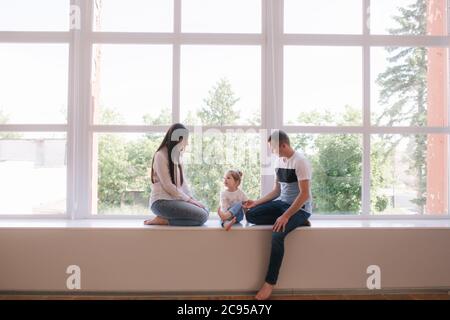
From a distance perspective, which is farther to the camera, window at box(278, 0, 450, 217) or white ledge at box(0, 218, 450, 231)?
window at box(278, 0, 450, 217)

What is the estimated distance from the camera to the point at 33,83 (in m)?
3.26

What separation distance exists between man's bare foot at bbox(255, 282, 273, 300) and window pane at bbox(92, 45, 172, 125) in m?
1.70

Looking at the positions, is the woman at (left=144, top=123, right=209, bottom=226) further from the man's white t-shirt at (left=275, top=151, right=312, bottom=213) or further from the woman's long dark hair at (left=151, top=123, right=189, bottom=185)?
the man's white t-shirt at (left=275, top=151, right=312, bottom=213)

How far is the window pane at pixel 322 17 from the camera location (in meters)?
3.27

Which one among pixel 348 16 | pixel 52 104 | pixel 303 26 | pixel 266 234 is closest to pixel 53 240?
pixel 52 104

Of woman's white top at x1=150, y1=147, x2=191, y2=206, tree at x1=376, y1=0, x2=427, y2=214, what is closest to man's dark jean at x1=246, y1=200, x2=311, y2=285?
woman's white top at x1=150, y1=147, x2=191, y2=206

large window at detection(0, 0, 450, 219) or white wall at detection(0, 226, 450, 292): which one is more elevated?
large window at detection(0, 0, 450, 219)

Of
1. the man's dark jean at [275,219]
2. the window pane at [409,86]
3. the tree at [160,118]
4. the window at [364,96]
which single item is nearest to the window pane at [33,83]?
the tree at [160,118]

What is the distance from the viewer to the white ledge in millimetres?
2674

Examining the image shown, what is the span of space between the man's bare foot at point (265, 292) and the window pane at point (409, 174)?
1.42m

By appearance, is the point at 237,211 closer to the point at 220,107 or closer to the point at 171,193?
the point at 171,193

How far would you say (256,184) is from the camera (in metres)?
3.25

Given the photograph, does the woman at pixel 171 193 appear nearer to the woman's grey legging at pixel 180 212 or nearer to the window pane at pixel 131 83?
the woman's grey legging at pixel 180 212

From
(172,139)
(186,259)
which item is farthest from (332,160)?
(186,259)
